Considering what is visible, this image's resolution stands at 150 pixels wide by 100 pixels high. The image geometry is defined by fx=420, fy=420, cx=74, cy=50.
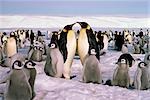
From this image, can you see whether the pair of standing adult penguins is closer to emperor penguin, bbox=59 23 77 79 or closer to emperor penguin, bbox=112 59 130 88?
emperor penguin, bbox=59 23 77 79

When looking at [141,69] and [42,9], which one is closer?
[42,9]

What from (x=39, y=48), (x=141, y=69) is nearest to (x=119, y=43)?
(x=39, y=48)

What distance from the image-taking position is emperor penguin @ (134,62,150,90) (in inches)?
101

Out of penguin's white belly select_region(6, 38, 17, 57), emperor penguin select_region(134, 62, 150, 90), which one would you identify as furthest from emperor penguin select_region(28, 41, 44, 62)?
emperor penguin select_region(134, 62, 150, 90)

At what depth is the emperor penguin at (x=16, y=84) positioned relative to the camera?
2.16 metres

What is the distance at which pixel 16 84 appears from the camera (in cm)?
217

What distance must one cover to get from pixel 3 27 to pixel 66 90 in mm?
485

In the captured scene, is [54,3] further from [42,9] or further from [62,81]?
[62,81]

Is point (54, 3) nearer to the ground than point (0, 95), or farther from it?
farther from it

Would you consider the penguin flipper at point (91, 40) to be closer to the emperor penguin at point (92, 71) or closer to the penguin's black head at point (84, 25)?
the penguin's black head at point (84, 25)

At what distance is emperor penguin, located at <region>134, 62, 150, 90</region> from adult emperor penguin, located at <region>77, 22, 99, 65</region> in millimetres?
290

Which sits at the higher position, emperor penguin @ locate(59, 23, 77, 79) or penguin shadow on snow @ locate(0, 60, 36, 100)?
emperor penguin @ locate(59, 23, 77, 79)

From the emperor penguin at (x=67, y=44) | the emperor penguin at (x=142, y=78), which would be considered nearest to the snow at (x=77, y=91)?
the emperor penguin at (x=142, y=78)

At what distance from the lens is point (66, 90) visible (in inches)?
90.0
